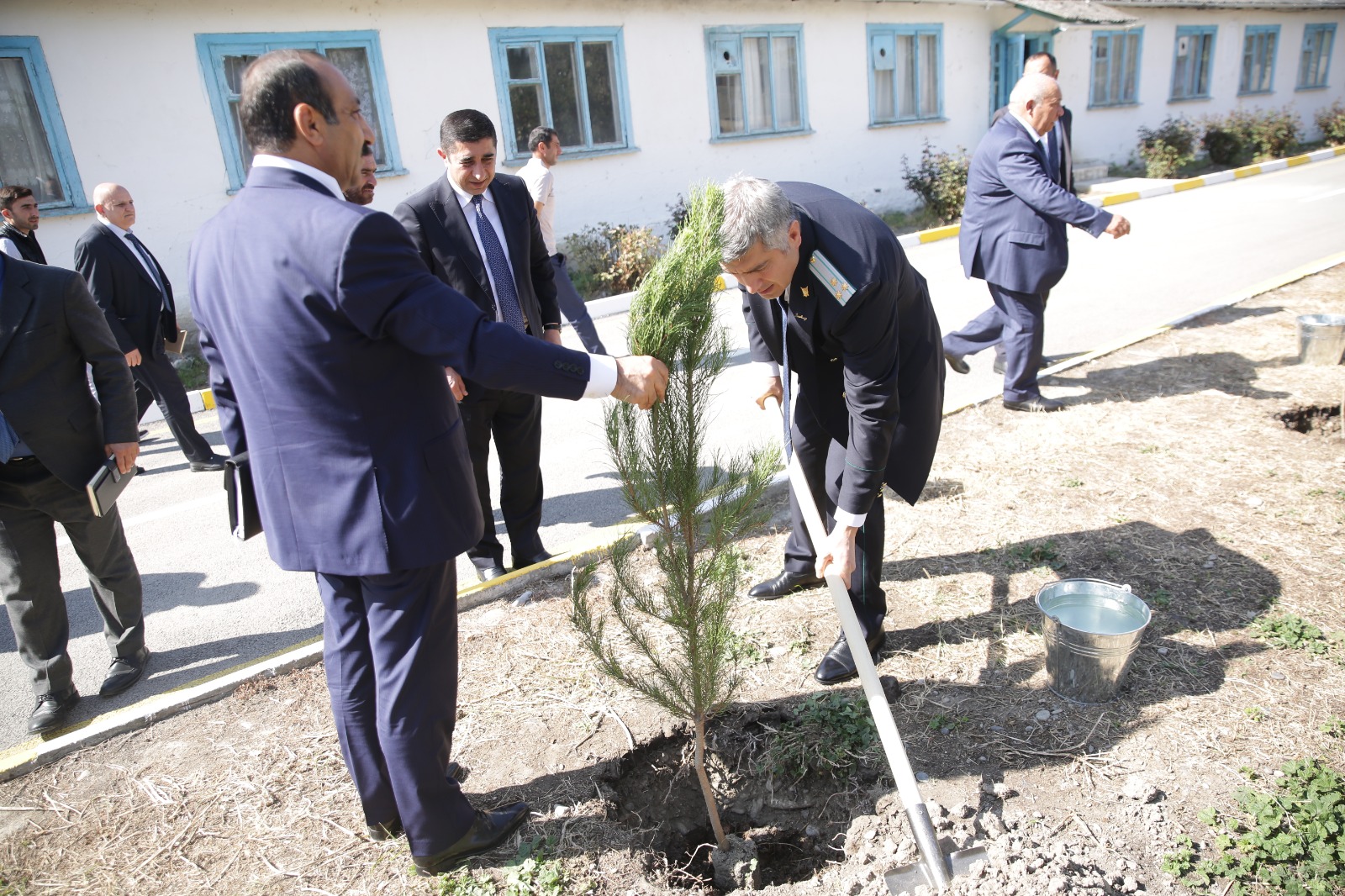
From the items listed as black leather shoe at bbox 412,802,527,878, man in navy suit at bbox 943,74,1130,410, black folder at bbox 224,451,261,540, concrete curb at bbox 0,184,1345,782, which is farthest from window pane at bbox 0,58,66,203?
black leather shoe at bbox 412,802,527,878

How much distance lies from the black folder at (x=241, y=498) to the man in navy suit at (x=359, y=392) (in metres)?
0.17

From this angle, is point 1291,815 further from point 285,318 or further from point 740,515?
point 285,318

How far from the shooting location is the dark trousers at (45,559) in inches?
126

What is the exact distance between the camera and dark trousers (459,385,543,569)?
3902 mm

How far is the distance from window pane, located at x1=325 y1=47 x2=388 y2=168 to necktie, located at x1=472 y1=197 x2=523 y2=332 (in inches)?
309

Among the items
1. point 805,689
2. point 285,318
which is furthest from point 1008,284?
point 285,318

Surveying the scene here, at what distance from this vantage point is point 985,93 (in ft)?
55.9

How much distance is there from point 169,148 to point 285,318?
9.57 m

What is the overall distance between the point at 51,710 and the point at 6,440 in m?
1.11

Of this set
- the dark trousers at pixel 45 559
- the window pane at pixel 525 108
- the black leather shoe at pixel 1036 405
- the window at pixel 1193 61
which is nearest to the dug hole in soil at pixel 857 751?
the dark trousers at pixel 45 559

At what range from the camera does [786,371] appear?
3.11 meters

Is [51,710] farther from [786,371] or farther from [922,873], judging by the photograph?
[922,873]

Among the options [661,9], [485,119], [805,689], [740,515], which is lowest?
[805,689]

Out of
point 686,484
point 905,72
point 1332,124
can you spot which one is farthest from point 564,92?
point 1332,124
